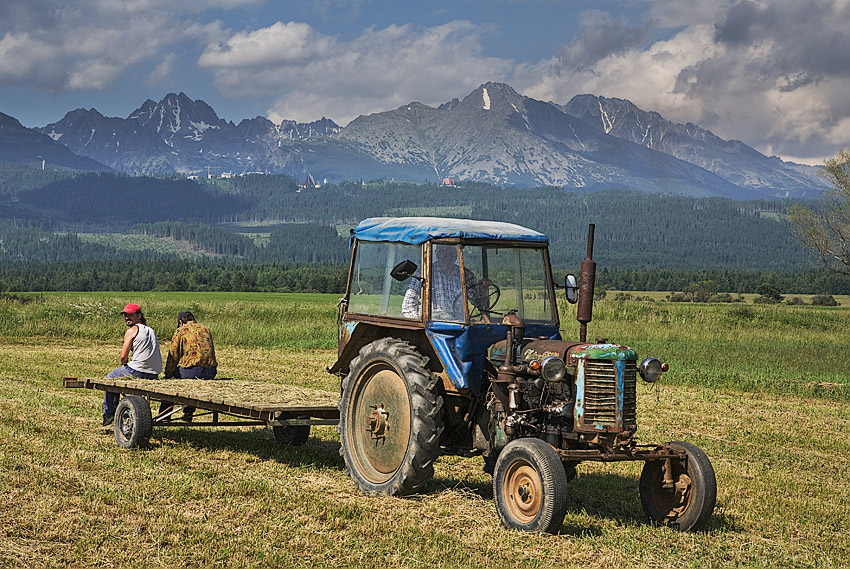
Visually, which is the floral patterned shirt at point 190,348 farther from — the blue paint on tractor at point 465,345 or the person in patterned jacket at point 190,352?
the blue paint on tractor at point 465,345

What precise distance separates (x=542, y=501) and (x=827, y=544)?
2.87 meters

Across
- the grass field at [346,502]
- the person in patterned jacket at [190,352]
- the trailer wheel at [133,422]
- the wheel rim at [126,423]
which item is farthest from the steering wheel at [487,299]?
the person in patterned jacket at [190,352]

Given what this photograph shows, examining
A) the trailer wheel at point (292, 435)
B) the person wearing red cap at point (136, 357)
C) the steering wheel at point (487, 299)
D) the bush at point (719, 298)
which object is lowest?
the trailer wheel at point (292, 435)

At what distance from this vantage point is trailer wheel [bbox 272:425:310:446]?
42.5ft

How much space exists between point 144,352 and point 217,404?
3.38 metres

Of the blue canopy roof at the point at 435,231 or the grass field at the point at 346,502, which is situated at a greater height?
the blue canopy roof at the point at 435,231

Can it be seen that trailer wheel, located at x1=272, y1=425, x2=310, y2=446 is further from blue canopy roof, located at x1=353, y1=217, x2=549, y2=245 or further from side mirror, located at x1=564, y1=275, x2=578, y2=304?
Answer: side mirror, located at x1=564, y1=275, x2=578, y2=304

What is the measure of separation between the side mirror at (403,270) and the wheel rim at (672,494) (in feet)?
10.4

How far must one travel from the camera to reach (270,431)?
14.4 metres

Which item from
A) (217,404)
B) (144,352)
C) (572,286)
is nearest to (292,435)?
(217,404)

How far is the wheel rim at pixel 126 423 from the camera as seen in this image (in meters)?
12.2

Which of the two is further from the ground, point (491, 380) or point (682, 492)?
point (491, 380)

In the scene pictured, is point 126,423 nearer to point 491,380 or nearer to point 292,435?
point 292,435

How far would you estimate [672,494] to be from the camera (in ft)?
30.1
